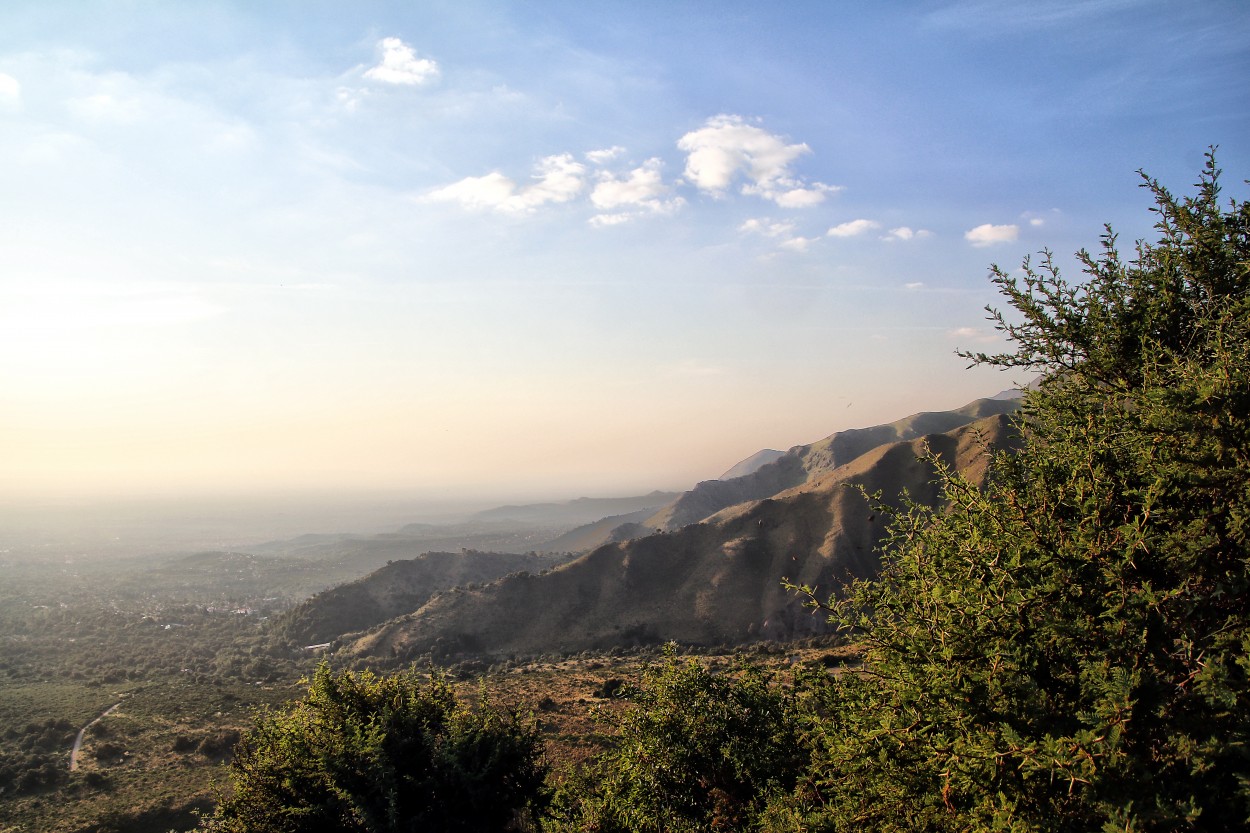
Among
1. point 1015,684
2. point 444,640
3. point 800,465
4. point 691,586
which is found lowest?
point 444,640

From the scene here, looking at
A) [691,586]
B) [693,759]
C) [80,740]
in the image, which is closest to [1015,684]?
[693,759]

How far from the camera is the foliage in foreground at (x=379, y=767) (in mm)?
11820

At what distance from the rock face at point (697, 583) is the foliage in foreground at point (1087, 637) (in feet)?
192

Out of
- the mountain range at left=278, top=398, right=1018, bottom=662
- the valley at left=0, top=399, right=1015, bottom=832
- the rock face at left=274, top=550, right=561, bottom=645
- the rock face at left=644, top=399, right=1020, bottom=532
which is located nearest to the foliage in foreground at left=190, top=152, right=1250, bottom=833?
the valley at left=0, top=399, right=1015, bottom=832

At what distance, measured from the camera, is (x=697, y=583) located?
2867 inches

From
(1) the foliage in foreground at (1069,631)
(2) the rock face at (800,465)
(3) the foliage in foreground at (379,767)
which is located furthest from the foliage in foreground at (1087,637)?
(2) the rock face at (800,465)

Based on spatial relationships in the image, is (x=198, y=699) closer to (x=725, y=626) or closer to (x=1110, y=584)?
(x=725, y=626)

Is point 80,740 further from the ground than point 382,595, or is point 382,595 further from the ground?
point 80,740

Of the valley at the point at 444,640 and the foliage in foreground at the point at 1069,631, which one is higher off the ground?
the foliage in foreground at the point at 1069,631

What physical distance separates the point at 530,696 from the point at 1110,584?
38312mm

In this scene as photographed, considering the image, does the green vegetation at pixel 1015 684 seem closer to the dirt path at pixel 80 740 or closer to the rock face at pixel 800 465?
the dirt path at pixel 80 740

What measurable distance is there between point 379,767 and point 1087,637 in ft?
38.4

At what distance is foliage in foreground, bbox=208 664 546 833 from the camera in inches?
465

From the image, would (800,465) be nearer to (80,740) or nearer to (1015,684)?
(80,740)
